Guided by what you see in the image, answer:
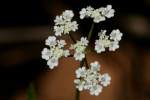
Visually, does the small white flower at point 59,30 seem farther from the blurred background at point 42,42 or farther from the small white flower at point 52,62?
the blurred background at point 42,42

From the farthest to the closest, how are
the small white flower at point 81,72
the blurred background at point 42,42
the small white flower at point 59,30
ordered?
the blurred background at point 42,42 → the small white flower at point 59,30 → the small white flower at point 81,72

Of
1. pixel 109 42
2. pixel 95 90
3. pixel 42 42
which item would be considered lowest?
pixel 95 90

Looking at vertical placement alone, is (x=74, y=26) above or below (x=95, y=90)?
above

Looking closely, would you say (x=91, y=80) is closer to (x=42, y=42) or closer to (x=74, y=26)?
(x=74, y=26)

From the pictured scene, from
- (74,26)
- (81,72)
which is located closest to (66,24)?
(74,26)

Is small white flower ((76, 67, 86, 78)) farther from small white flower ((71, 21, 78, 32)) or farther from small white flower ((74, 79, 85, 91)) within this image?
small white flower ((71, 21, 78, 32))

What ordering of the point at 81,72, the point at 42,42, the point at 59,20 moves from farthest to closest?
1. the point at 42,42
2. the point at 59,20
3. the point at 81,72

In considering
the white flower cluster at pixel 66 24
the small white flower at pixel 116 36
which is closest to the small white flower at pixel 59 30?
the white flower cluster at pixel 66 24

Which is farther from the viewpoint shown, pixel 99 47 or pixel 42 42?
pixel 42 42
